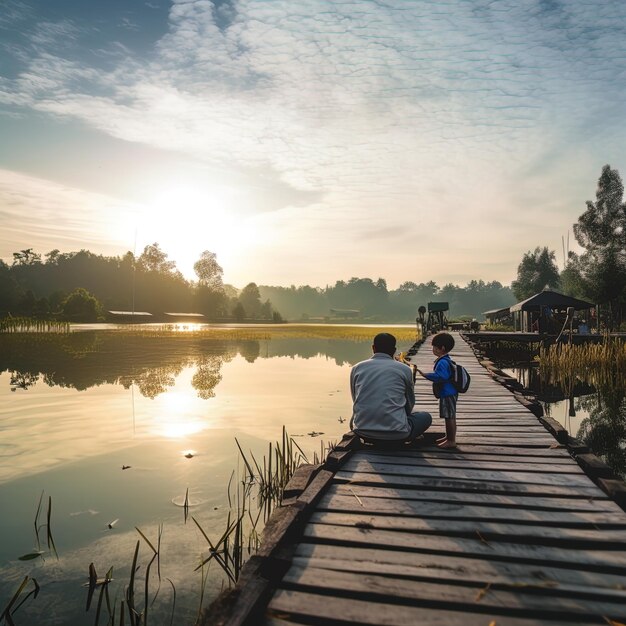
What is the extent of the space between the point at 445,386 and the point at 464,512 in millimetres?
2039

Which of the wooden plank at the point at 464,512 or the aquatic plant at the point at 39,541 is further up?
the wooden plank at the point at 464,512

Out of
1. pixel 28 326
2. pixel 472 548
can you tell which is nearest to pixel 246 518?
pixel 472 548

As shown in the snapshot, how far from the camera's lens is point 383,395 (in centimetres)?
512

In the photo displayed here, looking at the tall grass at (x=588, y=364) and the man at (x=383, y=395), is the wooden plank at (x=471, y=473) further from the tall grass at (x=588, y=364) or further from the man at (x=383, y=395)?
the tall grass at (x=588, y=364)

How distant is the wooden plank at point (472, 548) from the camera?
293cm

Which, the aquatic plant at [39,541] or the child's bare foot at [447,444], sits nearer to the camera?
the aquatic plant at [39,541]

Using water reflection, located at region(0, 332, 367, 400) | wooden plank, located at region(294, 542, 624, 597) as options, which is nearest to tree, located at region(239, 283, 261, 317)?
water reflection, located at region(0, 332, 367, 400)

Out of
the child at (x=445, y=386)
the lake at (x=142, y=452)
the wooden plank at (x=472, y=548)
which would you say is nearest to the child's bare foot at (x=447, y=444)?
the child at (x=445, y=386)

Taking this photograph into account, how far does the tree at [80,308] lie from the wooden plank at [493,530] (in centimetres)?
7330

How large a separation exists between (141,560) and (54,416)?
7207 mm

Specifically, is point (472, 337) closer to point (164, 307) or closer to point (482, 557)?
point (482, 557)

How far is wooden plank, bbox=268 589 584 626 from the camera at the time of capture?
2.36 m

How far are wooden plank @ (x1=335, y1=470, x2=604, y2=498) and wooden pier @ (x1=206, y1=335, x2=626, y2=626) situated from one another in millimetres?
18

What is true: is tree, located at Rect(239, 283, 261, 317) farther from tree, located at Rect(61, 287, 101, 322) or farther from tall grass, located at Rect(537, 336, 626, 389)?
tall grass, located at Rect(537, 336, 626, 389)
